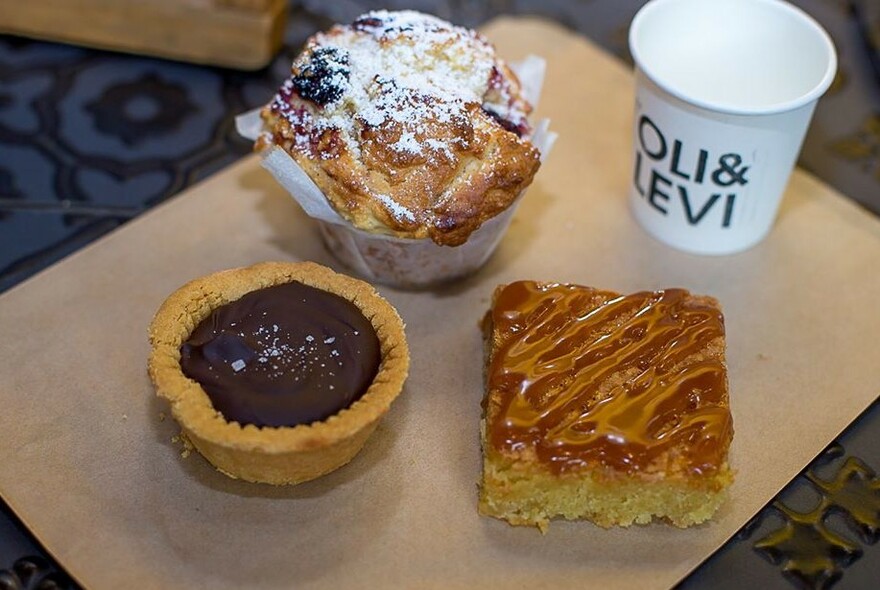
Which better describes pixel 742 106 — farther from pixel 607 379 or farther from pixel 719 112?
pixel 607 379

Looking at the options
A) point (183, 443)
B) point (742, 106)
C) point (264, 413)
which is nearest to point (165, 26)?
point (183, 443)

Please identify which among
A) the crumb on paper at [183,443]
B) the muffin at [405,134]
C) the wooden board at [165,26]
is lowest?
the crumb on paper at [183,443]

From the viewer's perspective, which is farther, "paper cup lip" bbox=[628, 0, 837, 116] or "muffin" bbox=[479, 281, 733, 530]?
"paper cup lip" bbox=[628, 0, 837, 116]

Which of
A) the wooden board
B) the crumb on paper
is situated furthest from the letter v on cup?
the crumb on paper

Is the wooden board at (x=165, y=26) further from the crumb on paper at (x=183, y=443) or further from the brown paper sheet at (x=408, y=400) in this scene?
the crumb on paper at (x=183, y=443)

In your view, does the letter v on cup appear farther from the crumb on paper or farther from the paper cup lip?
the crumb on paper

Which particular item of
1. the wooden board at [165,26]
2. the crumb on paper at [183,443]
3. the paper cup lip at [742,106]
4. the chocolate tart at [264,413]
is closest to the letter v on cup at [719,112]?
the paper cup lip at [742,106]
